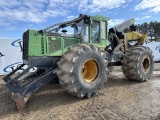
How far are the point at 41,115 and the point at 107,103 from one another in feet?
5.90

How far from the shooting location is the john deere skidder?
5.14 m

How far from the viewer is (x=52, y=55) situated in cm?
609

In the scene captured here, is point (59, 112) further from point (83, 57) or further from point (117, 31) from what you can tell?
point (117, 31)

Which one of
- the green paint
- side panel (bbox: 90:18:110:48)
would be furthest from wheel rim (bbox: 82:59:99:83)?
side panel (bbox: 90:18:110:48)

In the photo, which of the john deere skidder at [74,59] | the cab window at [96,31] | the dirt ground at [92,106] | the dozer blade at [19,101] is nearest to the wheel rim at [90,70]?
the john deere skidder at [74,59]

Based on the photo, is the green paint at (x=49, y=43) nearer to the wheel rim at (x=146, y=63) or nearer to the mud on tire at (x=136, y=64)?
the mud on tire at (x=136, y=64)

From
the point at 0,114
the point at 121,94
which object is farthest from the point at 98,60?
the point at 0,114

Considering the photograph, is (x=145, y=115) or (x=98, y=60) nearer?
(x=145, y=115)

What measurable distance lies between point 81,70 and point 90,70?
74cm

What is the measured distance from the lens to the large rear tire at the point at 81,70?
5102 mm

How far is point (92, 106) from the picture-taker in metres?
4.95

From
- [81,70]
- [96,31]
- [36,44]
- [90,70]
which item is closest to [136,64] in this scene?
[96,31]

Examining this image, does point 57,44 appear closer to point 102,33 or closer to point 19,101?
point 102,33

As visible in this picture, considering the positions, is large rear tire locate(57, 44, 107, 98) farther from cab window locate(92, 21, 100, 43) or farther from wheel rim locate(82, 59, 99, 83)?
cab window locate(92, 21, 100, 43)
